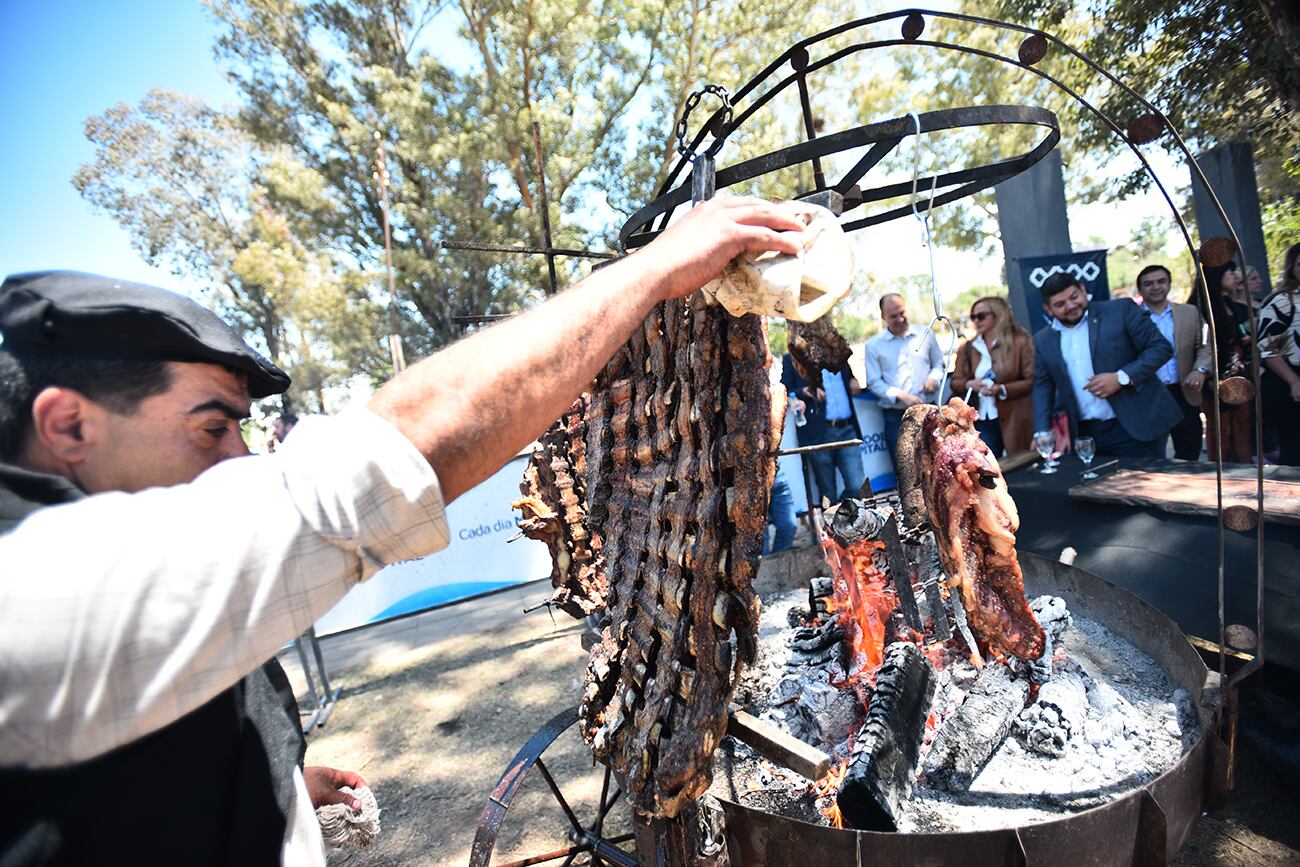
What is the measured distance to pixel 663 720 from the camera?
168 centimetres

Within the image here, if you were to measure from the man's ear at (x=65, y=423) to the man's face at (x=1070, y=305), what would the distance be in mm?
6002

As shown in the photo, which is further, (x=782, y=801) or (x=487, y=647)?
(x=487, y=647)

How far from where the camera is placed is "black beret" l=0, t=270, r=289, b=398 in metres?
0.97

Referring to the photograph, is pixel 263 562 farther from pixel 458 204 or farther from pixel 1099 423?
pixel 458 204

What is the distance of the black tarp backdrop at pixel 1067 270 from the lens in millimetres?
7785

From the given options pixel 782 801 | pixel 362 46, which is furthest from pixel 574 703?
pixel 362 46

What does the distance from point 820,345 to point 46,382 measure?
10.7 feet

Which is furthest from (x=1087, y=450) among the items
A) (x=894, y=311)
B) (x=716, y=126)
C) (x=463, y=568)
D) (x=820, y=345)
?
(x=463, y=568)

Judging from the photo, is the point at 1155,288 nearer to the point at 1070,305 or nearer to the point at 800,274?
the point at 1070,305

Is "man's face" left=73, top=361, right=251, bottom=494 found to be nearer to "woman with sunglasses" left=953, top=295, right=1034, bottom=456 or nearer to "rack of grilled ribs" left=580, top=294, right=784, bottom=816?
"rack of grilled ribs" left=580, top=294, right=784, bottom=816

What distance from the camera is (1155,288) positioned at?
6316mm

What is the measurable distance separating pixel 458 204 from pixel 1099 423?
609 inches

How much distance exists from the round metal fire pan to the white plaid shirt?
62.1 inches

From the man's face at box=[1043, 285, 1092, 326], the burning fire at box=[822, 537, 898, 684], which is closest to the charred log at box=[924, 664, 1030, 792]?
the burning fire at box=[822, 537, 898, 684]
